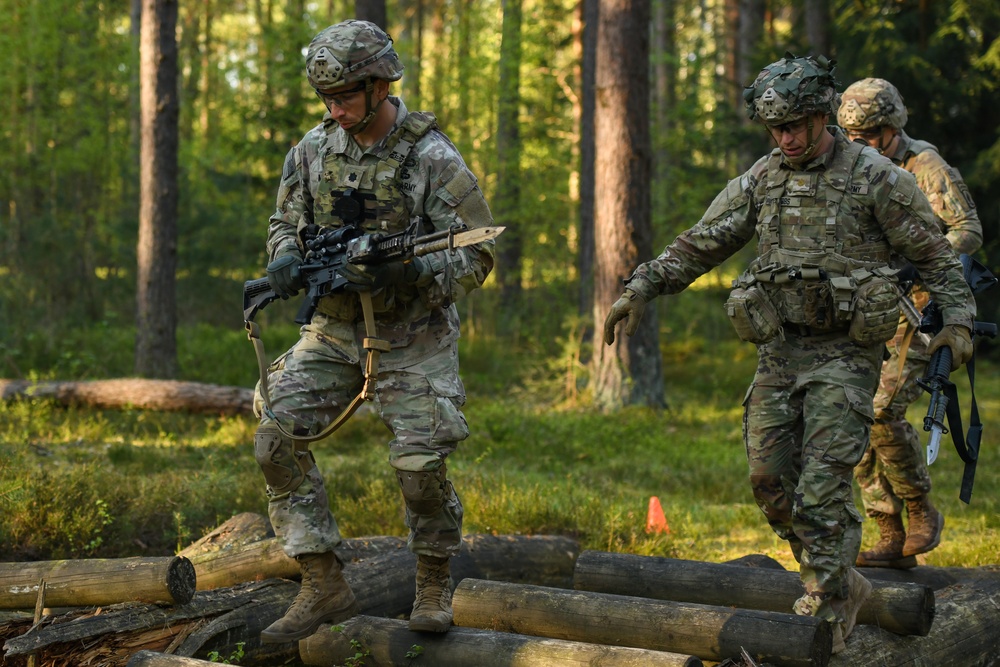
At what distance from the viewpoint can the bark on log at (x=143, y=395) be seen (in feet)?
37.3

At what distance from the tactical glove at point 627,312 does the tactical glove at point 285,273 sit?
1438 mm

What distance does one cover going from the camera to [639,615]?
4.70 metres

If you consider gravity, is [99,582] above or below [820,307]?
below

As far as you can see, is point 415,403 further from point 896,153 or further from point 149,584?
point 896,153

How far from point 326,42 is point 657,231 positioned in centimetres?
1516

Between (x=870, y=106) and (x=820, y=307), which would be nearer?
(x=820, y=307)

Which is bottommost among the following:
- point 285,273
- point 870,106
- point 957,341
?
point 957,341

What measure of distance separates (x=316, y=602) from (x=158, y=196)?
1012cm

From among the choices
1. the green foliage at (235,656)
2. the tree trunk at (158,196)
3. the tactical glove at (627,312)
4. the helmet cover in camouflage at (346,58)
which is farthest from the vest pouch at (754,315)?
the tree trunk at (158,196)

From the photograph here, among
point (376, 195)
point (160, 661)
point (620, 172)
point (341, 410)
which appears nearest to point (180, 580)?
point (160, 661)

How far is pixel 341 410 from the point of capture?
500 cm

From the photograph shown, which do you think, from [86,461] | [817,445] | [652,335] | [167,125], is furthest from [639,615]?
[167,125]

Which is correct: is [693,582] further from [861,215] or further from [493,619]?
[861,215]

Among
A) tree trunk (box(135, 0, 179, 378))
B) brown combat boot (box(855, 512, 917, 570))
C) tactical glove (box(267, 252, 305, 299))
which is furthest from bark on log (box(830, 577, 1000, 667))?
tree trunk (box(135, 0, 179, 378))
